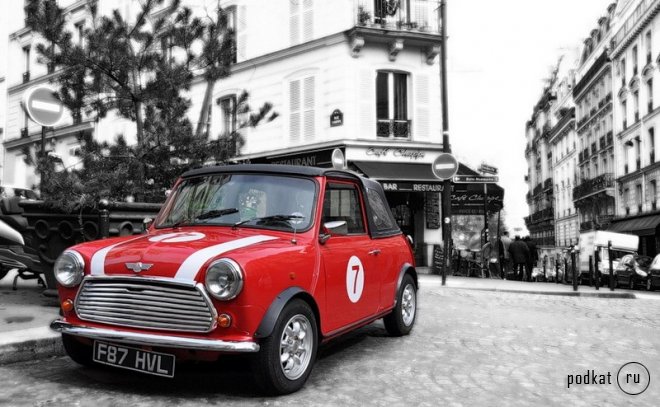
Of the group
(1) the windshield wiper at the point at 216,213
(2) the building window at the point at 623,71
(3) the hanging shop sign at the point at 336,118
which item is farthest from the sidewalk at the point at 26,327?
(2) the building window at the point at 623,71

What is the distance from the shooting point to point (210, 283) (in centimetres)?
362

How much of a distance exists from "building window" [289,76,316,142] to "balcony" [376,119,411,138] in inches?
87.9

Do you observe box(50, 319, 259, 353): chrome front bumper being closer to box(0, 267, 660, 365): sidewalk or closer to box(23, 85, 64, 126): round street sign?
box(0, 267, 660, 365): sidewalk

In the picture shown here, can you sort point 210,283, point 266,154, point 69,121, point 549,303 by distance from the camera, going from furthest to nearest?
point 69,121 < point 266,154 < point 549,303 < point 210,283

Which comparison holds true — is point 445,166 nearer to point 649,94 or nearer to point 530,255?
point 530,255

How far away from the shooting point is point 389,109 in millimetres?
19828

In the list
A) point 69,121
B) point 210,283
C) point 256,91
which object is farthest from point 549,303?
point 69,121

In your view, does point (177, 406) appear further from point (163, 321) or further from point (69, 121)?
point (69, 121)

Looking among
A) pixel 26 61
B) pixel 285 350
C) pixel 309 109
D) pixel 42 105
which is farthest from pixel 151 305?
pixel 26 61

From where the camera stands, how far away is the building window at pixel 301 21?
20.5 m

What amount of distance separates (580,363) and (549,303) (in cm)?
513

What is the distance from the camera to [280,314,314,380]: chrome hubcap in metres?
3.93

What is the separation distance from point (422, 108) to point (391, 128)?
132 cm

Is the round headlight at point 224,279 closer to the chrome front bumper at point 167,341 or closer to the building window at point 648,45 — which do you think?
the chrome front bumper at point 167,341
